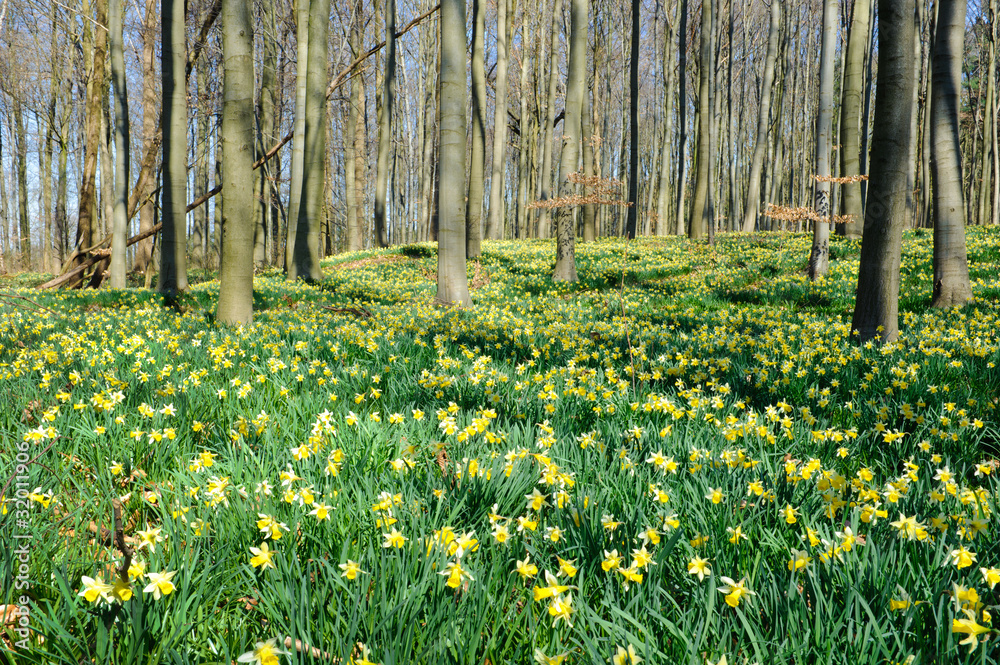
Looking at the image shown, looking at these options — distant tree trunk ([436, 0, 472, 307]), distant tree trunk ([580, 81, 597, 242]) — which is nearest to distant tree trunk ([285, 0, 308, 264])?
distant tree trunk ([436, 0, 472, 307])

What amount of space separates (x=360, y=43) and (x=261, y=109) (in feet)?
23.0

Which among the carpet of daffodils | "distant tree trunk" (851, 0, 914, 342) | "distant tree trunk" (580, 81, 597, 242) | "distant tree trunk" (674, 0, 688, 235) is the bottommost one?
the carpet of daffodils

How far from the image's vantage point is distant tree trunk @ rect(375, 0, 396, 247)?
17812mm

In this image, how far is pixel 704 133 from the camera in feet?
59.1

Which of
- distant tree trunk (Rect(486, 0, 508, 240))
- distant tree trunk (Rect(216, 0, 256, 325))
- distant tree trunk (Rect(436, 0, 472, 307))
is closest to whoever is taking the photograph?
distant tree trunk (Rect(216, 0, 256, 325))

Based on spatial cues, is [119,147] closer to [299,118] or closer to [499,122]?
[299,118]

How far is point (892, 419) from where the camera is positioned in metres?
2.75

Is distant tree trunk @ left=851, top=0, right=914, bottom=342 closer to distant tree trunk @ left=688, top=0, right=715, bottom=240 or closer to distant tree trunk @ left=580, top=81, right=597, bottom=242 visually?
distant tree trunk @ left=580, top=81, right=597, bottom=242

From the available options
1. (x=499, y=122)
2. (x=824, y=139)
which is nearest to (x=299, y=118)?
(x=499, y=122)

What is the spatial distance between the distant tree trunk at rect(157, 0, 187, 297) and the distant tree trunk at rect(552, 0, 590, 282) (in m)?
7.13

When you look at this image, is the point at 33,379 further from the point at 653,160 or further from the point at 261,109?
the point at 653,160

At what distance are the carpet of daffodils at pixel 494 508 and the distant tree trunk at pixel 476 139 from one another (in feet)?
37.9

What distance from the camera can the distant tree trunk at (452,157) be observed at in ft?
24.7

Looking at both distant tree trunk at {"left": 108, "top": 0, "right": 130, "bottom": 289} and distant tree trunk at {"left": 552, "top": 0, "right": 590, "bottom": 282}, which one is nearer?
distant tree trunk at {"left": 552, "top": 0, "right": 590, "bottom": 282}
